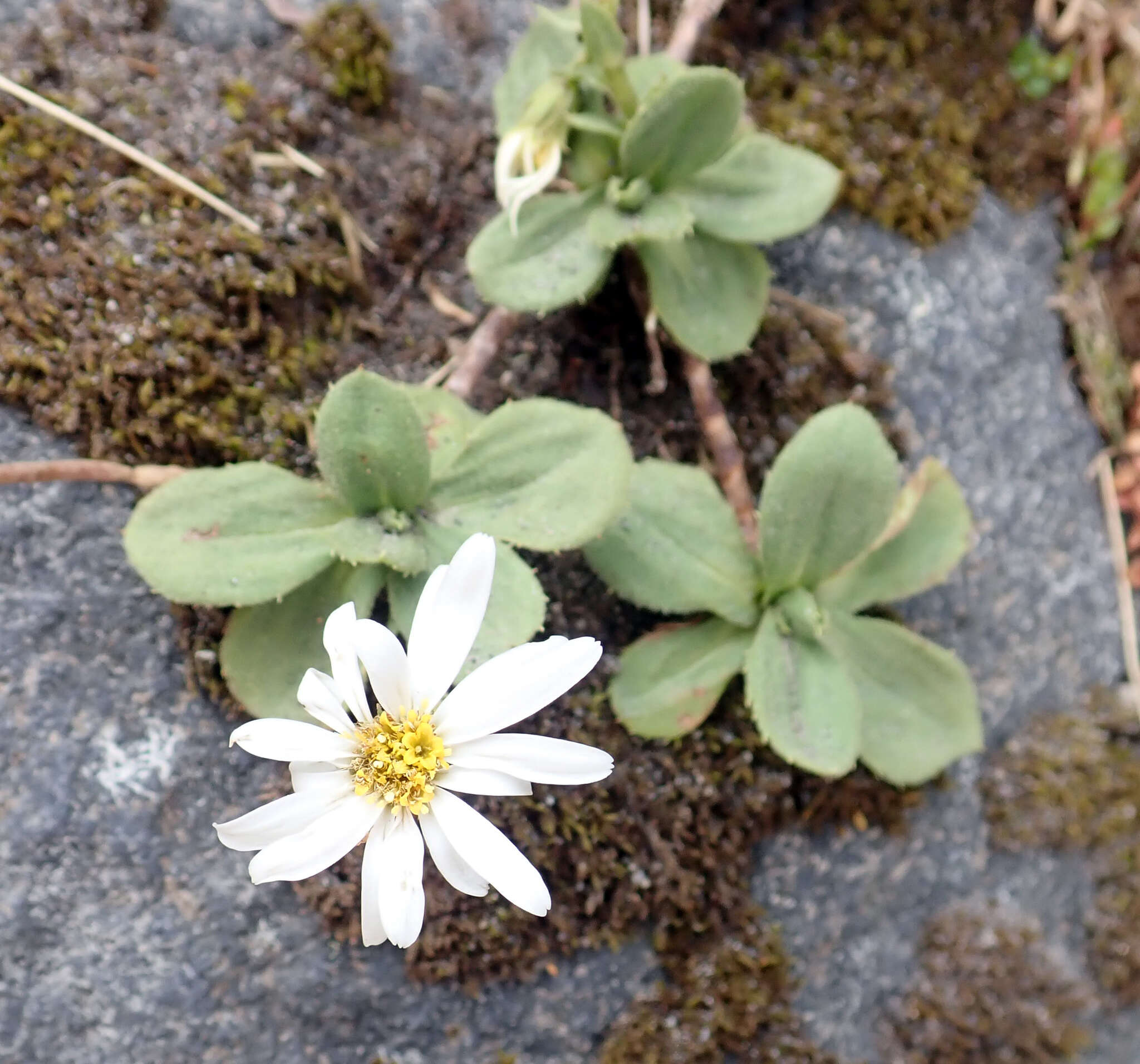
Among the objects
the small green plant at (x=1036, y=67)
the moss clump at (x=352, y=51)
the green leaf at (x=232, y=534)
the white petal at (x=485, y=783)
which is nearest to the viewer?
the white petal at (x=485, y=783)

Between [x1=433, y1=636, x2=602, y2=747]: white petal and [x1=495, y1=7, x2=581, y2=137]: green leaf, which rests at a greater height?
[x1=495, y1=7, x2=581, y2=137]: green leaf

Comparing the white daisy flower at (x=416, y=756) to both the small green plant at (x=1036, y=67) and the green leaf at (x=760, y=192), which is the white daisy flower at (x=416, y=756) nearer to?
the green leaf at (x=760, y=192)

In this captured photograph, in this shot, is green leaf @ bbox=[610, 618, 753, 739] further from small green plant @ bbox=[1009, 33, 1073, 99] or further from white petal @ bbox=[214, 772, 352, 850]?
small green plant @ bbox=[1009, 33, 1073, 99]

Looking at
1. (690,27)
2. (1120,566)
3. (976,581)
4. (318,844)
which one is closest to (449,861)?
(318,844)

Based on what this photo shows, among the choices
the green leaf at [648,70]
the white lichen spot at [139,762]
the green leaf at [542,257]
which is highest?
the green leaf at [648,70]

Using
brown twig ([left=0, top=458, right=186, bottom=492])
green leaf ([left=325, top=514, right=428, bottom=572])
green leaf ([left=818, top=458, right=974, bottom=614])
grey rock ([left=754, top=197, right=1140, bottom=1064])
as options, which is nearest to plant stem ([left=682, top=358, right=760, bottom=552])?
green leaf ([left=818, top=458, right=974, bottom=614])

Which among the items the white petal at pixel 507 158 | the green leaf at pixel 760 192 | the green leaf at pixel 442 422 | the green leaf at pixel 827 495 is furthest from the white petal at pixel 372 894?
the green leaf at pixel 760 192

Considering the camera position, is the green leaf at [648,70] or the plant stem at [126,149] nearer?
the plant stem at [126,149]
